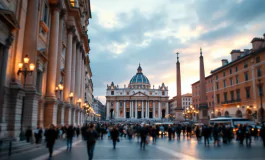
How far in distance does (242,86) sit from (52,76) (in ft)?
117

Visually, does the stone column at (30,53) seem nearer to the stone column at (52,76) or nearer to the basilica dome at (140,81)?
the stone column at (52,76)

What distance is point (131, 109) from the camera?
146m

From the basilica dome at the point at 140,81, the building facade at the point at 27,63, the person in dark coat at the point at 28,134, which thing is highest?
the basilica dome at the point at 140,81

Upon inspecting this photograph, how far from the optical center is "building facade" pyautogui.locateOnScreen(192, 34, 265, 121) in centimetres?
4006

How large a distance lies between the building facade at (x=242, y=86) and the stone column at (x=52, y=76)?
2689 cm

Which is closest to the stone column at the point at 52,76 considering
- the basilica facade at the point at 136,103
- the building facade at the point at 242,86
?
the building facade at the point at 242,86

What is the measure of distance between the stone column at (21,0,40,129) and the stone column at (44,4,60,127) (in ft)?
13.7

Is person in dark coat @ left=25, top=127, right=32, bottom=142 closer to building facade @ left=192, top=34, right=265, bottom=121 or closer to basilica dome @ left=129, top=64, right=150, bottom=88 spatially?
building facade @ left=192, top=34, right=265, bottom=121

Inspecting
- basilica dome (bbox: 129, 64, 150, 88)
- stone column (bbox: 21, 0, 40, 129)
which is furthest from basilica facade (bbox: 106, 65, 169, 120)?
stone column (bbox: 21, 0, 40, 129)

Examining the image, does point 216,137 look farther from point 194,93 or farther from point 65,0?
point 194,93

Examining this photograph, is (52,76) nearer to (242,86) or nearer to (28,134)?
(28,134)

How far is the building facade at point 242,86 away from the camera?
40.1 metres

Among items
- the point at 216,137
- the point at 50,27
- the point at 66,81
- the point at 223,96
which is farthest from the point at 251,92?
the point at 50,27

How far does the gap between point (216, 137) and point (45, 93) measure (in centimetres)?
1449
